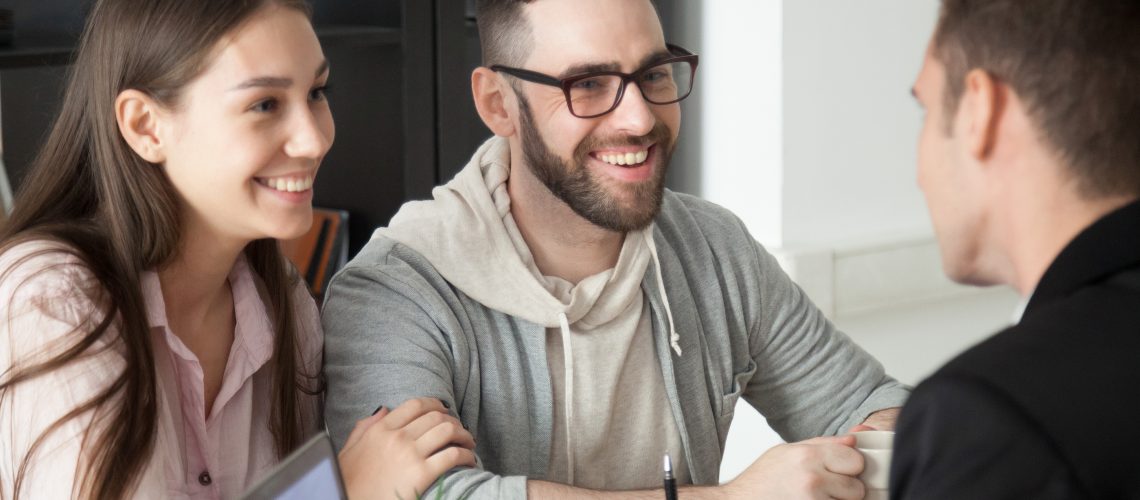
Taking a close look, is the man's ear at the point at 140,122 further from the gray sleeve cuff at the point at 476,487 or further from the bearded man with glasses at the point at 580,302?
the gray sleeve cuff at the point at 476,487

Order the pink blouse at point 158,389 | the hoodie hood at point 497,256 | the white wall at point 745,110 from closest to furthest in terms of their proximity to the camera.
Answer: the pink blouse at point 158,389 → the hoodie hood at point 497,256 → the white wall at point 745,110

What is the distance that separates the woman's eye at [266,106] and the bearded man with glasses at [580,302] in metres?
0.27

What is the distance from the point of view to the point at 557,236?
64.6 inches

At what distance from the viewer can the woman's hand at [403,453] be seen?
132cm

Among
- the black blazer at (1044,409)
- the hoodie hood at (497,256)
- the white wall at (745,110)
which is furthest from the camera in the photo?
the white wall at (745,110)

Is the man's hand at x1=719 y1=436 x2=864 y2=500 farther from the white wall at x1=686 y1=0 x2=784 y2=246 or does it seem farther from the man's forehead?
the white wall at x1=686 y1=0 x2=784 y2=246

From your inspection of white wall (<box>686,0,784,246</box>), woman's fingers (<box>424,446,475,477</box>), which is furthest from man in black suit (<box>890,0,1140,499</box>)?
white wall (<box>686,0,784,246</box>)

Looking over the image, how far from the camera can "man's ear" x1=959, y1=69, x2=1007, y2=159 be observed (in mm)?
882

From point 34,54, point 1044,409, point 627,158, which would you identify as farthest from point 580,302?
point 34,54

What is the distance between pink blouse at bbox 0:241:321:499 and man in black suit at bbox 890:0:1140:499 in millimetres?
771

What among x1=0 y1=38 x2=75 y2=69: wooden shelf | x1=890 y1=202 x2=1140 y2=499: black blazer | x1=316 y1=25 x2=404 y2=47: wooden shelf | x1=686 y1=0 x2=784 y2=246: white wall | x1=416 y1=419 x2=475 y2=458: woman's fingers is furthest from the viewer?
x1=686 y1=0 x2=784 y2=246: white wall

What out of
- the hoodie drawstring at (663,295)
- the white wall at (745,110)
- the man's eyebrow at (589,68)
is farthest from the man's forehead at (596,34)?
the white wall at (745,110)

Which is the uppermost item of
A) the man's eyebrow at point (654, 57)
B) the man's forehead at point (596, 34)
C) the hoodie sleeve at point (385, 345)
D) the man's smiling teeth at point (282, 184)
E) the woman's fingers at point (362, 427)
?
the man's forehead at point (596, 34)

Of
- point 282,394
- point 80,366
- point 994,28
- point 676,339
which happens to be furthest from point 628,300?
point 994,28
